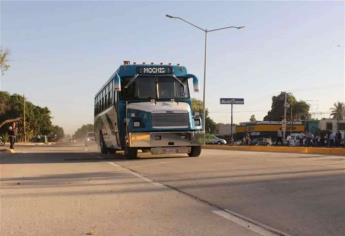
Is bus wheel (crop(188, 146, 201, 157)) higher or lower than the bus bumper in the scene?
lower

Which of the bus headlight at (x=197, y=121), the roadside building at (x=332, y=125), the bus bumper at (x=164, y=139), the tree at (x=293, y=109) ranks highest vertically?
the tree at (x=293, y=109)

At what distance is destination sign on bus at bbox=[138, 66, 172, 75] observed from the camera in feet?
76.5

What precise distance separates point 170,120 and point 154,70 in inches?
87.7

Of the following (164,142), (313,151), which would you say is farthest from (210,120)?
(164,142)

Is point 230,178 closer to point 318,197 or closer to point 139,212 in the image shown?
point 318,197

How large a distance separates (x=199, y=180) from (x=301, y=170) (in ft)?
11.5

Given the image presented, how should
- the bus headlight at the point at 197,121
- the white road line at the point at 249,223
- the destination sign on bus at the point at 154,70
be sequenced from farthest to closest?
the bus headlight at the point at 197,121 < the destination sign on bus at the point at 154,70 < the white road line at the point at 249,223

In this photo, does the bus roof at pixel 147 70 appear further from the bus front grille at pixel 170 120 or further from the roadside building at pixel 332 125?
the roadside building at pixel 332 125

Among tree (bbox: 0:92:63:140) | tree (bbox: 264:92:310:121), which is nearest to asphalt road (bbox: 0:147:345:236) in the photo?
tree (bbox: 0:92:63:140)

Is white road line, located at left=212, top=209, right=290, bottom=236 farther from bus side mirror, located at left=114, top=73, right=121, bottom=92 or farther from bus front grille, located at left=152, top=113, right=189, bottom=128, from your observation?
bus side mirror, located at left=114, top=73, right=121, bottom=92

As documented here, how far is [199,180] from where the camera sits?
46.5 ft

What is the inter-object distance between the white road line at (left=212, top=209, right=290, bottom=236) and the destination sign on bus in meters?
14.2

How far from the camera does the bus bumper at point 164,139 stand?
73.2 ft

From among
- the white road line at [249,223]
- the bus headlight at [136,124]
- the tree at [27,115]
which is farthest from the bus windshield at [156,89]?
the tree at [27,115]
